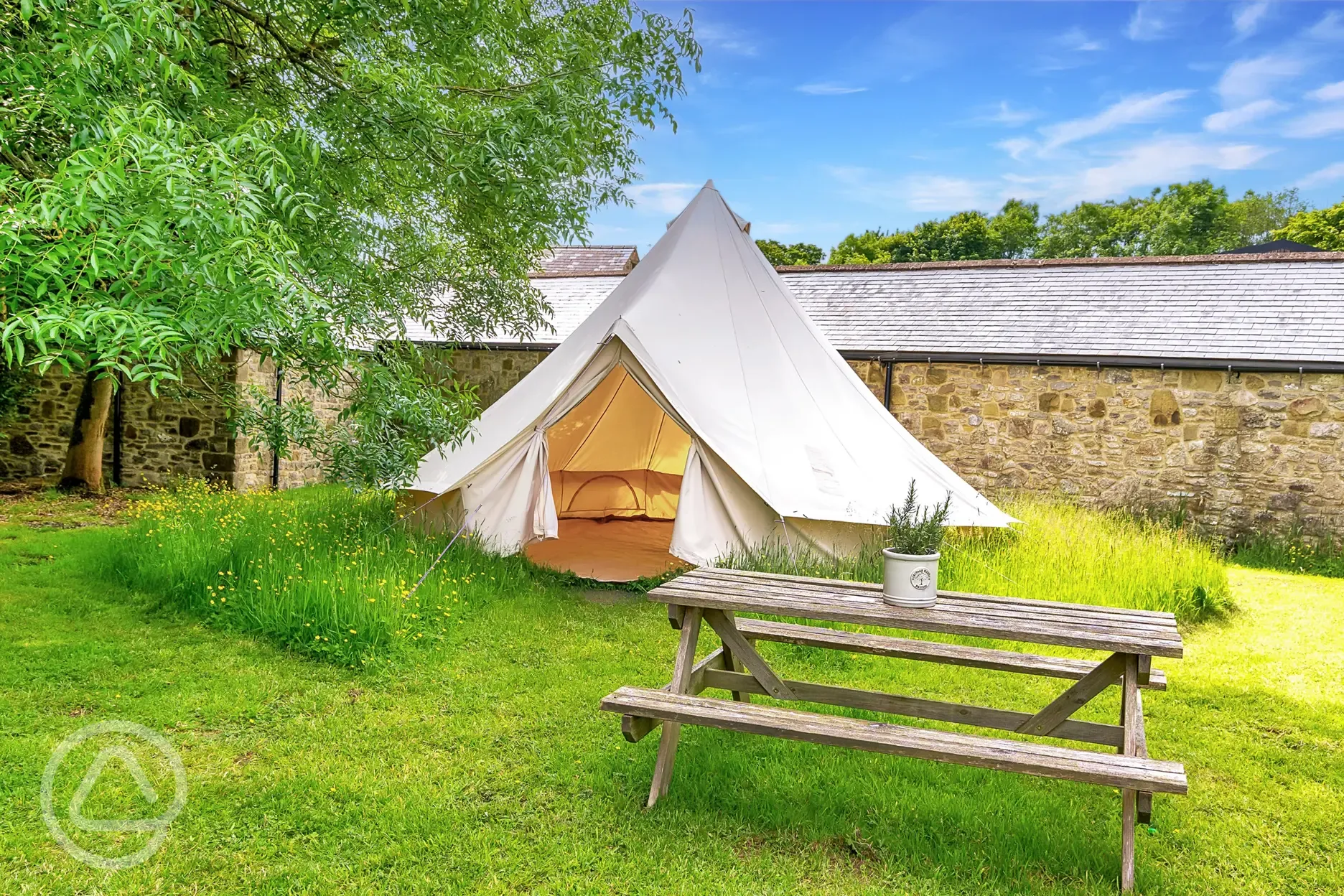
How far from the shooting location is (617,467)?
28.9 feet

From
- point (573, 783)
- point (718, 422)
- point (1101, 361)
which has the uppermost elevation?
point (1101, 361)

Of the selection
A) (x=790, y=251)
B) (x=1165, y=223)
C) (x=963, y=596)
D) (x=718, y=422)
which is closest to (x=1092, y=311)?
(x=718, y=422)

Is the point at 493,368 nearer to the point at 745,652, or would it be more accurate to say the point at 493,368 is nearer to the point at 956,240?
the point at 745,652

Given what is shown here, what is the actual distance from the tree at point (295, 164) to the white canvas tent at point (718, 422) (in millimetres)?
894

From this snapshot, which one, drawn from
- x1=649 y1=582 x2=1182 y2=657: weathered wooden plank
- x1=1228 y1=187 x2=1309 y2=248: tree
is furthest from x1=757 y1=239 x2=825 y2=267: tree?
x1=649 y1=582 x2=1182 y2=657: weathered wooden plank

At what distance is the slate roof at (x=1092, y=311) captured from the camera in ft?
26.9

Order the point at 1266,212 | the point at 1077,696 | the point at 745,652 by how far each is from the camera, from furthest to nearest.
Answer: the point at 1266,212, the point at 745,652, the point at 1077,696

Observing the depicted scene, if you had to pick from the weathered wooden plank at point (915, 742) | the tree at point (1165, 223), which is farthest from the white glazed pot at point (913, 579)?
the tree at point (1165, 223)

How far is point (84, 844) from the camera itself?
8.03 feet

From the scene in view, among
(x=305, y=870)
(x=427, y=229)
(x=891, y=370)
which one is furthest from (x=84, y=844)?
(x=891, y=370)

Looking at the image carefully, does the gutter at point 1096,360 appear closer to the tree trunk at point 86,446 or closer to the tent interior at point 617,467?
the tent interior at point 617,467

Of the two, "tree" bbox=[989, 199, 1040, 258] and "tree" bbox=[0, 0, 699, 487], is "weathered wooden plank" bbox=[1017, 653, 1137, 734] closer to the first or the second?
"tree" bbox=[0, 0, 699, 487]

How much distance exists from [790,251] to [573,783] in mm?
36403

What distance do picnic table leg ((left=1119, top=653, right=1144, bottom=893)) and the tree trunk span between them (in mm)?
9406
